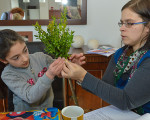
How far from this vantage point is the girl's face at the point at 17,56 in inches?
41.0

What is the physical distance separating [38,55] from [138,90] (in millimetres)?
788

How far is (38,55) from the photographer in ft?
4.19

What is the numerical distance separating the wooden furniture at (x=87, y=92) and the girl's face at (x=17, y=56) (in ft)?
2.95

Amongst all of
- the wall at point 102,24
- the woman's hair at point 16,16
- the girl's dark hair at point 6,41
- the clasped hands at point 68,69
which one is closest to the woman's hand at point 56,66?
the clasped hands at point 68,69

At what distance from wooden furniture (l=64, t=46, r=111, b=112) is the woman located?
74 centimetres

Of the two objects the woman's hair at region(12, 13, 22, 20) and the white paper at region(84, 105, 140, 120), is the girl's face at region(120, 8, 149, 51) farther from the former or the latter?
the woman's hair at region(12, 13, 22, 20)

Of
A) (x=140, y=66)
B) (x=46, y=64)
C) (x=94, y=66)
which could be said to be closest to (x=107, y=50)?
(x=94, y=66)

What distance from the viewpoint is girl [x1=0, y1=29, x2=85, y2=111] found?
99 cm

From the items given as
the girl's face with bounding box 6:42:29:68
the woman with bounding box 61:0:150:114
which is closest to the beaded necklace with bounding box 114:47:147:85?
the woman with bounding box 61:0:150:114

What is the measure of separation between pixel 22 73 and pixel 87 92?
1.10 meters

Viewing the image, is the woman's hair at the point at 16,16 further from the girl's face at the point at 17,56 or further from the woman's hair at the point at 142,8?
A: the woman's hair at the point at 142,8

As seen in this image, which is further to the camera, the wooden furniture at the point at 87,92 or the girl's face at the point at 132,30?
the wooden furniture at the point at 87,92

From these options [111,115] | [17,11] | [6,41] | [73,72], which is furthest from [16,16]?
[111,115]

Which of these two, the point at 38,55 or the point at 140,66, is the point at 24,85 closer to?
the point at 38,55
